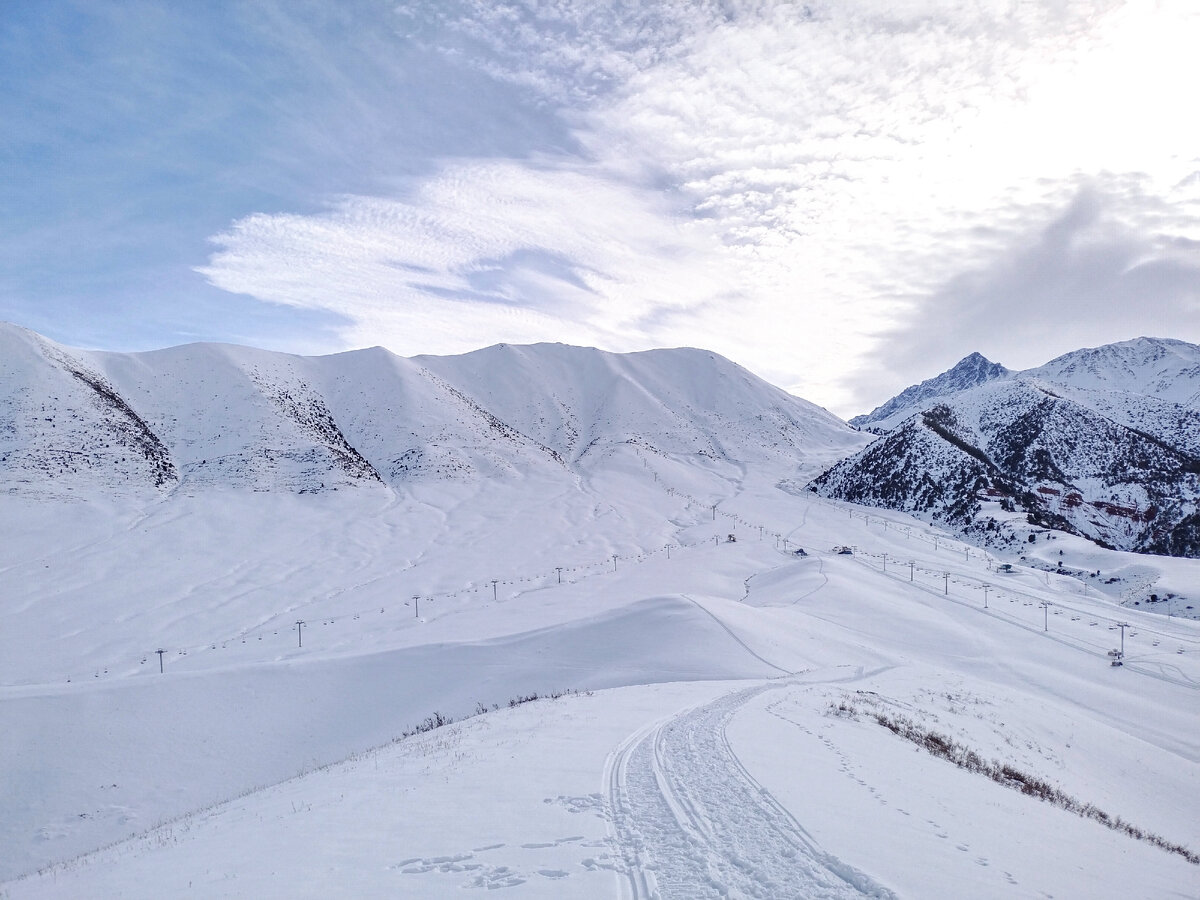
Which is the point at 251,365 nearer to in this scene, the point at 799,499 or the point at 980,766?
the point at 799,499

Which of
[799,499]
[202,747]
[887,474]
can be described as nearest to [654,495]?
[799,499]

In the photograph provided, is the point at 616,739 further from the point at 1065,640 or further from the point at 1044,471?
the point at 1044,471

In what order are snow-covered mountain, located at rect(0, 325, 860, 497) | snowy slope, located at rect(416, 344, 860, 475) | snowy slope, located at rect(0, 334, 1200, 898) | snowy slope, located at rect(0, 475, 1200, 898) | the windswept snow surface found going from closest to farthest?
1. snowy slope, located at rect(0, 475, 1200, 898)
2. the windswept snow surface
3. snowy slope, located at rect(0, 334, 1200, 898)
4. snow-covered mountain, located at rect(0, 325, 860, 497)
5. snowy slope, located at rect(416, 344, 860, 475)

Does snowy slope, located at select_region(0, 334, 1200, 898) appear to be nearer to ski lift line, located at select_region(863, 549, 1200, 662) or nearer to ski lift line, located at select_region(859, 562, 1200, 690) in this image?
ski lift line, located at select_region(859, 562, 1200, 690)

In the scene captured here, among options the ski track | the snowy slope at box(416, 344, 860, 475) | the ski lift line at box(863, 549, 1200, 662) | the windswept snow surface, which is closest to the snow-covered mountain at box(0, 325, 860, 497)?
the snowy slope at box(416, 344, 860, 475)

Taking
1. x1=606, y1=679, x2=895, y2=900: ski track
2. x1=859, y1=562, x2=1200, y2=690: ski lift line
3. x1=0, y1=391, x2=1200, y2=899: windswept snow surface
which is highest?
x1=606, y1=679, x2=895, y2=900: ski track

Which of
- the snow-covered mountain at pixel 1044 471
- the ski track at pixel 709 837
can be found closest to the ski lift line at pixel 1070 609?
the snow-covered mountain at pixel 1044 471

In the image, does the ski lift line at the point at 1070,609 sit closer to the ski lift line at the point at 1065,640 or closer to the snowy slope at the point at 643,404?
the ski lift line at the point at 1065,640

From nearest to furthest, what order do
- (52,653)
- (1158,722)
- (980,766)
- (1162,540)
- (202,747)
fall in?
(980,766) < (202,747) < (1158,722) < (52,653) < (1162,540)
